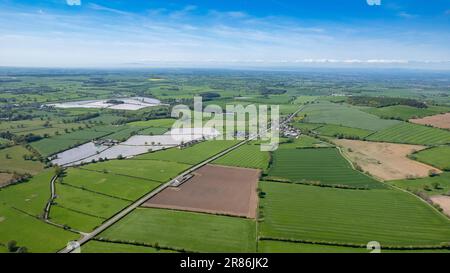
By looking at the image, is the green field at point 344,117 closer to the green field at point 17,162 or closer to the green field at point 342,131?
the green field at point 342,131

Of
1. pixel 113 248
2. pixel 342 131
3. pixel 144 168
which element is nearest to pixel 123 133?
pixel 144 168

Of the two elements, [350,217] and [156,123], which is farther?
[156,123]

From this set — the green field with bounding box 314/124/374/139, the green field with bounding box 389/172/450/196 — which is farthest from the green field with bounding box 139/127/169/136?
the green field with bounding box 389/172/450/196

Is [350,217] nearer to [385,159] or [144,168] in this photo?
[385,159]

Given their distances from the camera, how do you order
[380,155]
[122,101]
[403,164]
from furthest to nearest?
1. [122,101]
2. [380,155]
3. [403,164]
